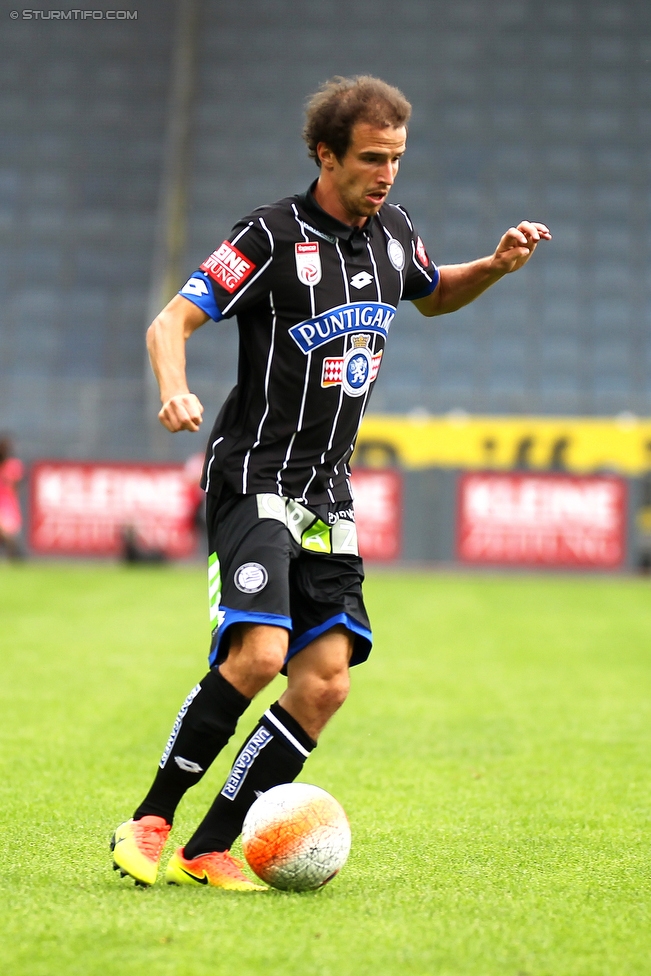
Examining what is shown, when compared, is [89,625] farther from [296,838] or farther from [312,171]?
[312,171]

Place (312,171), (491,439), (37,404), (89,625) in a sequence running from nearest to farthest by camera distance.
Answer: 1. (89,625)
2. (491,439)
3. (37,404)
4. (312,171)

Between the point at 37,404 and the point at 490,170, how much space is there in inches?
438

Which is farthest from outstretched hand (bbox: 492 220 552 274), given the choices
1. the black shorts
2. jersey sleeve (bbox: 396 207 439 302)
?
the black shorts

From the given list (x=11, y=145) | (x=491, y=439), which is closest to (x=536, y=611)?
A: (x=491, y=439)

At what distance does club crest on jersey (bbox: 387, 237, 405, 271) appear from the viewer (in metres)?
4.10

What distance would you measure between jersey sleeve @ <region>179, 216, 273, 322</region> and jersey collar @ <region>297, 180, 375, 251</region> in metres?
0.17

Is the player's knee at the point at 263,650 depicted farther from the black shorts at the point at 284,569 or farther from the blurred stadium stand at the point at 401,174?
the blurred stadium stand at the point at 401,174

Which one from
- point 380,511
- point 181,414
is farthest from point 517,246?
point 380,511

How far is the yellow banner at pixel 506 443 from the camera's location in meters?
22.6

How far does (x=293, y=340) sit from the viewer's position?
3.85 metres

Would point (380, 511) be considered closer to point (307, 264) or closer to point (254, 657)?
point (307, 264)

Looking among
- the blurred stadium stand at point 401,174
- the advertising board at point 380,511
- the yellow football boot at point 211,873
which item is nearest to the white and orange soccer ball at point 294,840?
the yellow football boot at point 211,873

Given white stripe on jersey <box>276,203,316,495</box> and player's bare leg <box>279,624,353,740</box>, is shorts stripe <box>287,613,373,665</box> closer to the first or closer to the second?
player's bare leg <box>279,624,353,740</box>

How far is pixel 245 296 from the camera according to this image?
379cm
